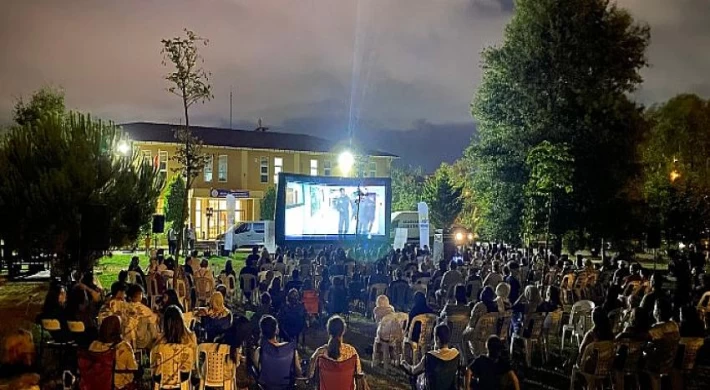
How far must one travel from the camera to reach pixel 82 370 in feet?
23.5

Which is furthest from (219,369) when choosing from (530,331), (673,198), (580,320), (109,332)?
(673,198)

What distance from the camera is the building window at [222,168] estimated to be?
166 feet

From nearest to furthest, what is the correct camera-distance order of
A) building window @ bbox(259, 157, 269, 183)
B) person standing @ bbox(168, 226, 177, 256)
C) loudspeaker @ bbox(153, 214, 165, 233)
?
1. loudspeaker @ bbox(153, 214, 165, 233)
2. person standing @ bbox(168, 226, 177, 256)
3. building window @ bbox(259, 157, 269, 183)

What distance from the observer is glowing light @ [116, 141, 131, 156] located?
21.7 metres

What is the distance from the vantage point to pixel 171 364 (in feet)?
23.5

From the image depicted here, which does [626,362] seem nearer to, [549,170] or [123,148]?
[549,170]

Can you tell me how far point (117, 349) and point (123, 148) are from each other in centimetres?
1569

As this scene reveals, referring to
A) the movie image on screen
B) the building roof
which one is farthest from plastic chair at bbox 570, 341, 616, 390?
the building roof

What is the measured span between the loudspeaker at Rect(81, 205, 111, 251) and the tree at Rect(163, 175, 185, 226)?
2132 centimetres

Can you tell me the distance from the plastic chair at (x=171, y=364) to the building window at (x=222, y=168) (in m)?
44.1

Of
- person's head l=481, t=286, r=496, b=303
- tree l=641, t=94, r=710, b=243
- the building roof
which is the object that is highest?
the building roof

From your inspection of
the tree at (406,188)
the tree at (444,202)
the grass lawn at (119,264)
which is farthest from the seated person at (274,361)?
the tree at (406,188)

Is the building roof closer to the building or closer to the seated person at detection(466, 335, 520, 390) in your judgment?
the building

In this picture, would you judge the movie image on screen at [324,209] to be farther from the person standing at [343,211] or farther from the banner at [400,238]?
the banner at [400,238]
